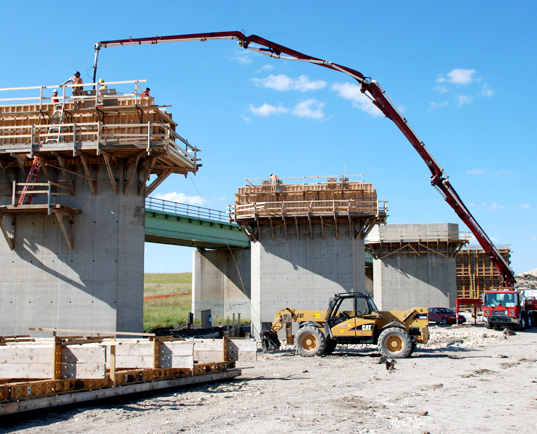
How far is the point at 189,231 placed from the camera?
4588 cm

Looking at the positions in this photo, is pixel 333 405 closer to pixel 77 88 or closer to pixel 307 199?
pixel 77 88

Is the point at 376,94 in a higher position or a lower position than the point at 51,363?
higher

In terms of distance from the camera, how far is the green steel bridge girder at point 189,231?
4272 cm

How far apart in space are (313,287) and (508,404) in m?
19.4

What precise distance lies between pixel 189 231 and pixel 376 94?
20.7m

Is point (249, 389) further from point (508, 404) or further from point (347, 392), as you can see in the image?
point (508, 404)

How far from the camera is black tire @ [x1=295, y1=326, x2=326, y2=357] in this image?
2241 cm

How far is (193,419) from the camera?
10961 millimetres

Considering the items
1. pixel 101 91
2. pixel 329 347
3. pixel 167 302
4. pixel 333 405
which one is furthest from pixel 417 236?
pixel 167 302

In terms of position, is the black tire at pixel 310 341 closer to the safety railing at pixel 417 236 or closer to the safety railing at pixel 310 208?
the safety railing at pixel 310 208

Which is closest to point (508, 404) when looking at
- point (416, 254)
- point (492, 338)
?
point (492, 338)

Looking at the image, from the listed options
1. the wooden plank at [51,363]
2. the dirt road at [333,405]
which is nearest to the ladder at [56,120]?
the dirt road at [333,405]

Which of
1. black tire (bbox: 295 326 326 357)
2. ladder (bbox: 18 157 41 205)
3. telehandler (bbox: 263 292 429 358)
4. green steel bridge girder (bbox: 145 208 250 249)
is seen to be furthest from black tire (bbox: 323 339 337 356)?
green steel bridge girder (bbox: 145 208 250 249)

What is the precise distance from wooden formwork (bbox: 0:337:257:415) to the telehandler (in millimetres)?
7049
